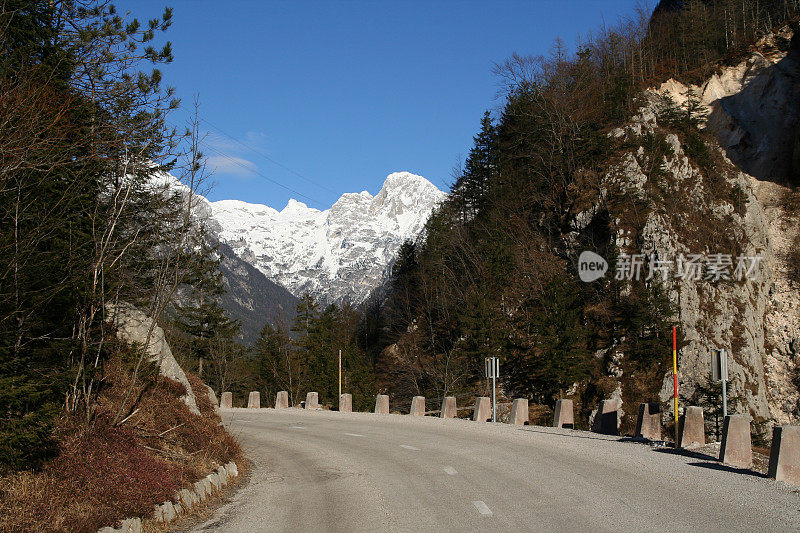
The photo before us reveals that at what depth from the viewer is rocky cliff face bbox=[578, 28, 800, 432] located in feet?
125

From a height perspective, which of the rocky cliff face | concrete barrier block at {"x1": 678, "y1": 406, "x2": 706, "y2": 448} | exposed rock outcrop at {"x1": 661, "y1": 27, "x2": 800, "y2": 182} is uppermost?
exposed rock outcrop at {"x1": 661, "y1": 27, "x2": 800, "y2": 182}

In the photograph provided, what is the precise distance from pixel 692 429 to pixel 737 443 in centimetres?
259

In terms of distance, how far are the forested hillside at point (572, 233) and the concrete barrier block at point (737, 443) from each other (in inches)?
805

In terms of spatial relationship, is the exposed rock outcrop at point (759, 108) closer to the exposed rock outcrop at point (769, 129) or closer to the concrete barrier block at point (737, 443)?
the exposed rock outcrop at point (769, 129)

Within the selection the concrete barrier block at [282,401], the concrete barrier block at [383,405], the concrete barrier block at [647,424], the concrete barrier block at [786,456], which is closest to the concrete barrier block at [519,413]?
the concrete barrier block at [647,424]

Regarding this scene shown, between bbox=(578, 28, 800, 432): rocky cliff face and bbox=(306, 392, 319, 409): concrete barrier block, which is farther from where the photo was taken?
bbox=(578, 28, 800, 432): rocky cliff face

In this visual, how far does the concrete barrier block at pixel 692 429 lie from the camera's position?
14102mm

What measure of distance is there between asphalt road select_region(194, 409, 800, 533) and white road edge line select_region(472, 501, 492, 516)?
28 mm

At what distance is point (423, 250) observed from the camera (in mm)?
65000

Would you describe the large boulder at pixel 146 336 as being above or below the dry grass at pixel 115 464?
above

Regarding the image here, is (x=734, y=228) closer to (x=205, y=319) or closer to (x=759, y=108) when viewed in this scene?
(x=759, y=108)

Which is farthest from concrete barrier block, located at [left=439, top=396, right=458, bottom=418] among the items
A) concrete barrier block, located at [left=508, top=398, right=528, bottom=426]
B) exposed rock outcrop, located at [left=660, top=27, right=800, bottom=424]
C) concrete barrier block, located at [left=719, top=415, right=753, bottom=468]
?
exposed rock outcrop, located at [left=660, top=27, right=800, bottom=424]

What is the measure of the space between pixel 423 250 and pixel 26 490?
192ft

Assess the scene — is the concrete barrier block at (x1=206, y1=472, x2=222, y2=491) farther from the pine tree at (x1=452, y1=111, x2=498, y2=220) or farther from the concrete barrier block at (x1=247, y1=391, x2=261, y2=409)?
the pine tree at (x1=452, y1=111, x2=498, y2=220)
